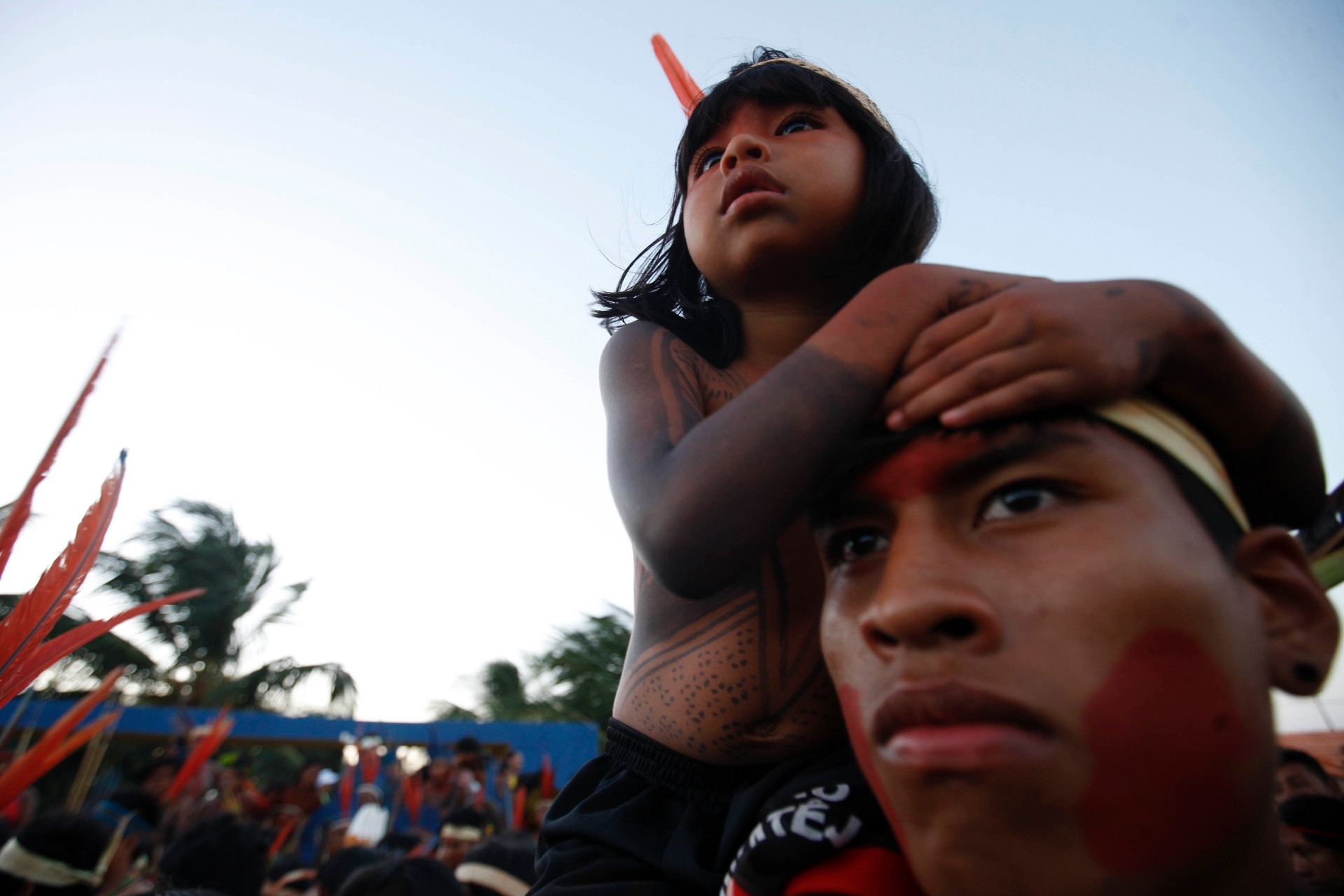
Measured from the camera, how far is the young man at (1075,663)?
32.8 inches

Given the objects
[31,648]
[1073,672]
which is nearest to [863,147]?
[1073,672]

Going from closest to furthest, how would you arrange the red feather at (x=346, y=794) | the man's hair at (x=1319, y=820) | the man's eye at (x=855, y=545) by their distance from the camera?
the man's eye at (x=855, y=545) < the man's hair at (x=1319, y=820) < the red feather at (x=346, y=794)

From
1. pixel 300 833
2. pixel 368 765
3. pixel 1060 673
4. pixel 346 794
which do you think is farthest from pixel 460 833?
pixel 1060 673

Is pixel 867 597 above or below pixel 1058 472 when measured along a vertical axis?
below

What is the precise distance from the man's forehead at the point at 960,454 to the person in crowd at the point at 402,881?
292 centimetres

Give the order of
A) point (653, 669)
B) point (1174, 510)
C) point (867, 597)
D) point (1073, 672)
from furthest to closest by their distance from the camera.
Result: point (653, 669), point (867, 597), point (1174, 510), point (1073, 672)

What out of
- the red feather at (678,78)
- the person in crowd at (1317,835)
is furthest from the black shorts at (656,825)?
the person in crowd at (1317,835)

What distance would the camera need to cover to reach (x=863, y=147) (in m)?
1.76

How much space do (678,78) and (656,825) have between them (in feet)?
6.69

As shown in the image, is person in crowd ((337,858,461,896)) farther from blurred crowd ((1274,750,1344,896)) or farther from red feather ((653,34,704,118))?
blurred crowd ((1274,750,1344,896))

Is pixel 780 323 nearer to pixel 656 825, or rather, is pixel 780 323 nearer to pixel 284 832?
pixel 656 825

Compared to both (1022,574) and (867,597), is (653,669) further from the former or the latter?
(1022,574)

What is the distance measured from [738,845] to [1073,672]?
2.25 feet

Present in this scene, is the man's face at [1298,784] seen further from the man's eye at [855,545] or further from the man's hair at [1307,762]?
the man's eye at [855,545]
